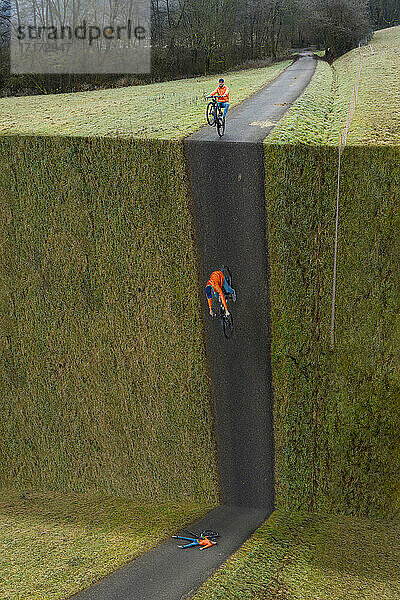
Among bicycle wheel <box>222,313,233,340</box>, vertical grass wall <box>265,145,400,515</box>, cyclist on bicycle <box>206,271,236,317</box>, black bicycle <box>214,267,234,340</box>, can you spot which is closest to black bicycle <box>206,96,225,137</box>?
vertical grass wall <box>265,145,400,515</box>

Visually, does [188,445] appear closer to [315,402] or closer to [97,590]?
[315,402]

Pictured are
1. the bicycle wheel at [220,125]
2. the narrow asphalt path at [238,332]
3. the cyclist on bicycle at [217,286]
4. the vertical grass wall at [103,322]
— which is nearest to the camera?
the cyclist on bicycle at [217,286]

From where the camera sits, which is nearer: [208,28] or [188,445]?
[188,445]

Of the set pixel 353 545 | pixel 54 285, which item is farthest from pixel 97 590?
pixel 54 285

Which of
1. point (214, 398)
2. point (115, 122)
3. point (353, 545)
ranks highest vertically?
point (115, 122)

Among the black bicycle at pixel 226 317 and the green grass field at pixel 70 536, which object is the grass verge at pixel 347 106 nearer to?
the black bicycle at pixel 226 317

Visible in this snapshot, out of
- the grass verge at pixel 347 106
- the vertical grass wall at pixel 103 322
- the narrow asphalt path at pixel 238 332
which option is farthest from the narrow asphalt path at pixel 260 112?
the vertical grass wall at pixel 103 322

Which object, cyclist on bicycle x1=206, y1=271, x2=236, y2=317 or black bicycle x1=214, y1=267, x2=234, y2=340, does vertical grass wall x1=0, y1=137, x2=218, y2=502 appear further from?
cyclist on bicycle x1=206, y1=271, x2=236, y2=317

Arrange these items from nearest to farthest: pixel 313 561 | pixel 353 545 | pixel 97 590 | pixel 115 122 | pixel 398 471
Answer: pixel 97 590 → pixel 313 561 → pixel 353 545 → pixel 398 471 → pixel 115 122
